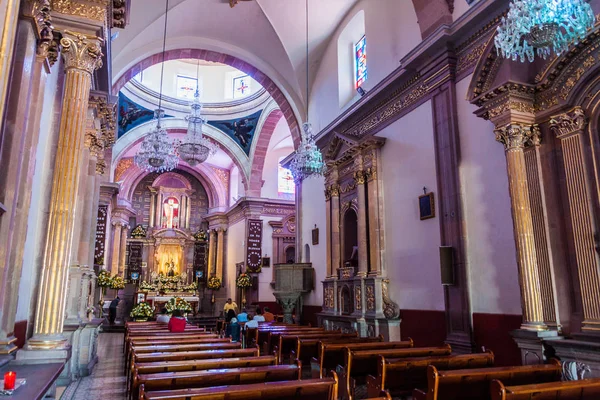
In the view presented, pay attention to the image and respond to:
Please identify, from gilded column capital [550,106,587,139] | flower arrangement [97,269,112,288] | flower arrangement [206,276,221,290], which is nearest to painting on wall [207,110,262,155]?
flower arrangement [206,276,221,290]

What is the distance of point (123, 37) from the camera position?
9.79 meters

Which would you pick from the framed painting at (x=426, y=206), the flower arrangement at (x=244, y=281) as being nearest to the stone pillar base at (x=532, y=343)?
the framed painting at (x=426, y=206)

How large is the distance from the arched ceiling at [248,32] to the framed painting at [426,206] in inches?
217

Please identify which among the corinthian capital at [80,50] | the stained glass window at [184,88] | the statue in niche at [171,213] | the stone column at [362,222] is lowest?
the stone column at [362,222]

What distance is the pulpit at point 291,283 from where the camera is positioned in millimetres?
11570

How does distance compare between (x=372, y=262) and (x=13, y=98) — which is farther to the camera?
(x=372, y=262)

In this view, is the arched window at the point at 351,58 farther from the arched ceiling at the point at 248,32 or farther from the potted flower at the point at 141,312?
the potted flower at the point at 141,312

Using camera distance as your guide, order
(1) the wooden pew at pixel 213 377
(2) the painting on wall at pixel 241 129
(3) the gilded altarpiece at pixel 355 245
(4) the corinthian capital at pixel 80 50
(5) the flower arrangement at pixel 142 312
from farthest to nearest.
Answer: (2) the painting on wall at pixel 241 129
(5) the flower arrangement at pixel 142 312
(3) the gilded altarpiece at pixel 355 245
(4) the corinthian capital at pixel 80 50
(1) the wooden pew at pixel 213 377

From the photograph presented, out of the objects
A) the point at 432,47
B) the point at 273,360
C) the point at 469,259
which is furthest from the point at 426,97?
the point at 273,360

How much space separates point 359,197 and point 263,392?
6542mm

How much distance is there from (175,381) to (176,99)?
1602 centimetres

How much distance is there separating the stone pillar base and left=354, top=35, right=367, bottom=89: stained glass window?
666 centimetres

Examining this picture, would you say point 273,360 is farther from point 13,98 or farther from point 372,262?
point 372,262

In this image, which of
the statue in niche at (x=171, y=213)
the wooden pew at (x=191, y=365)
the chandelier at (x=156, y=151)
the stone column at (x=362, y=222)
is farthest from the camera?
the statue in niche at (x=171, y=213)
